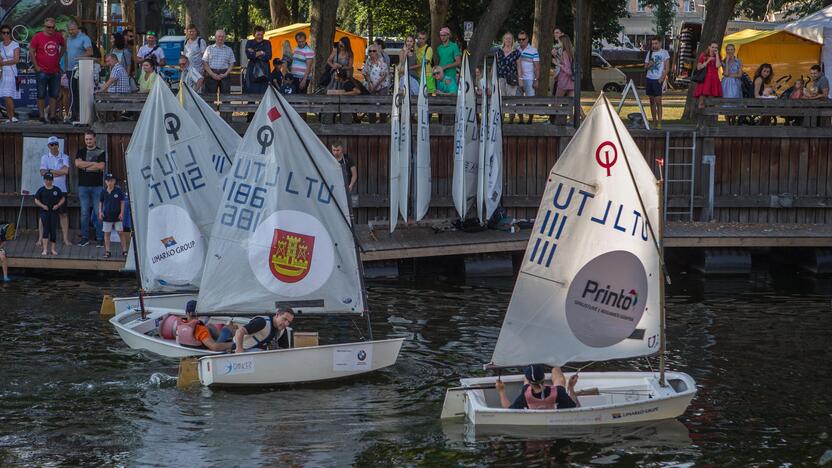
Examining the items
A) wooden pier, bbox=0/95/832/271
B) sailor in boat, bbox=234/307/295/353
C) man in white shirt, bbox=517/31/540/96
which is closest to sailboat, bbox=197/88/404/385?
sailor in boat, bbox=234/307/295/353

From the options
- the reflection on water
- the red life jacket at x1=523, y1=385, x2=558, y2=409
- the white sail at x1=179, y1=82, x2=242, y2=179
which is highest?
the white sail at x1=179, y1=82, x2=242, y2=179

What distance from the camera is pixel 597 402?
18.4 m

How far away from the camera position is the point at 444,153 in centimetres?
3059

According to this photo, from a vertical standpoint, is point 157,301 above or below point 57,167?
below

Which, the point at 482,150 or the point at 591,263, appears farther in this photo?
the point at 482,150

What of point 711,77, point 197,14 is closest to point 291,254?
point 197,14

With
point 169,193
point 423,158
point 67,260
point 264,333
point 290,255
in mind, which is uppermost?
point 423,158

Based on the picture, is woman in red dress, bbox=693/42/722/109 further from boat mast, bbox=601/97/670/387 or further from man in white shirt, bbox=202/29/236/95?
boat mast, bbox=601/97/670/387

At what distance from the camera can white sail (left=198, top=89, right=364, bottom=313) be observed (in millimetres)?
19938

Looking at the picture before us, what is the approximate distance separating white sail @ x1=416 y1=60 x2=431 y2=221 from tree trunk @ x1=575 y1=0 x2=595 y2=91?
986 inches

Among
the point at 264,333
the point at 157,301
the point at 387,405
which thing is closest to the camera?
the point at 387,405

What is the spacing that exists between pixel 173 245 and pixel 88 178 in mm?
6226

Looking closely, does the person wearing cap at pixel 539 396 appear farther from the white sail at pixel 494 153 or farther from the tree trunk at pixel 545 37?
the tree trunk at pixel 545 37

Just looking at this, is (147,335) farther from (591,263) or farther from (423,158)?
(423,158)
